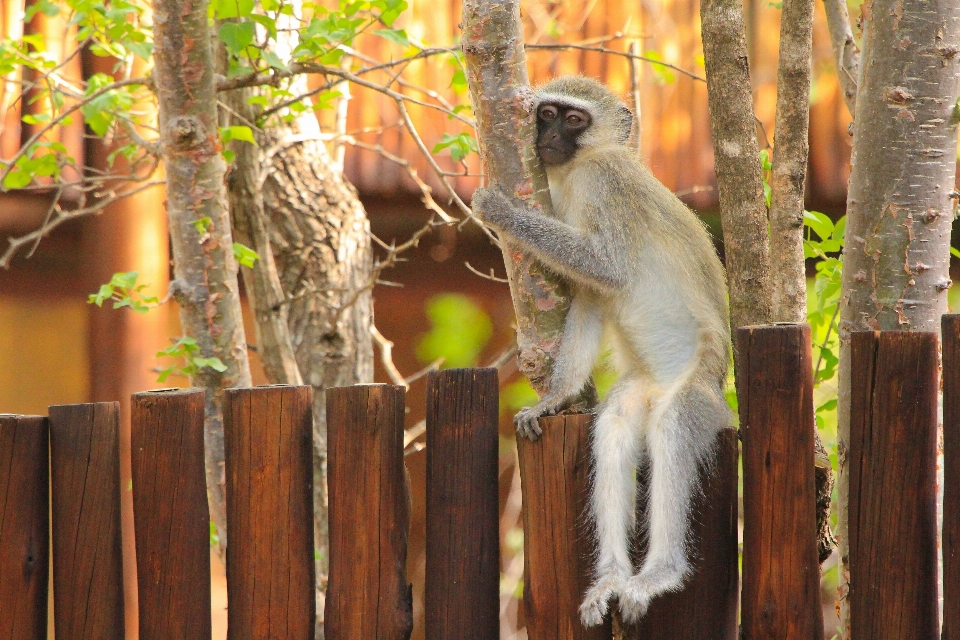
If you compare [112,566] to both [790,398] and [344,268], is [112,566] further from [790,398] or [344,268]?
[344,268]

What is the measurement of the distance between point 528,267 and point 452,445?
732mm

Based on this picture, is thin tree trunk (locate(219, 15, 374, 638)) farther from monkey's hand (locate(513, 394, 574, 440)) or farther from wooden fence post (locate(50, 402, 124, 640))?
wooden fence post (locate(50, 402, 124, 640))

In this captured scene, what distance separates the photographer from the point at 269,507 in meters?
2.42

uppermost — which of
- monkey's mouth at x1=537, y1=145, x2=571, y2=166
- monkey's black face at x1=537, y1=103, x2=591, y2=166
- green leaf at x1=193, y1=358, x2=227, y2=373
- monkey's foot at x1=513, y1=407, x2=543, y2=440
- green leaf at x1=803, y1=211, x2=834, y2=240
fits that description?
monkey's black face at x1=537, y1=103, x2=591, y2=166

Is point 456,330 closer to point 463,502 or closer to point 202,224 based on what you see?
point 202,224

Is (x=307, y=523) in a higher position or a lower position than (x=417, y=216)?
lower

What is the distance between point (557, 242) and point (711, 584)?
44.0 inches

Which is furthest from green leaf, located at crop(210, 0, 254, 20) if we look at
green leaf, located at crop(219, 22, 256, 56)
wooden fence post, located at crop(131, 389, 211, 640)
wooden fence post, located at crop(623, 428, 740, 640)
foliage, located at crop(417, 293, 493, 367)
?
foliage, located at crop(417, 293, 493, 367)

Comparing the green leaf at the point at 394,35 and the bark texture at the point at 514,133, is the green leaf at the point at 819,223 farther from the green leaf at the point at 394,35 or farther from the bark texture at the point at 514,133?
the green leaf at the point at 394,35

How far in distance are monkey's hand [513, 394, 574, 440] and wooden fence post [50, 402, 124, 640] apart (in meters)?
1.01

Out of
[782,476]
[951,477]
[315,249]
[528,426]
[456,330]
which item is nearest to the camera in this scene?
[951,477]

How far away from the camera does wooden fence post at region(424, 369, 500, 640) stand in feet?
8.00

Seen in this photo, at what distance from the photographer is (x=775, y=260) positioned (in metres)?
3.30

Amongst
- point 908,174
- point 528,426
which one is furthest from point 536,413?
point 908,174
